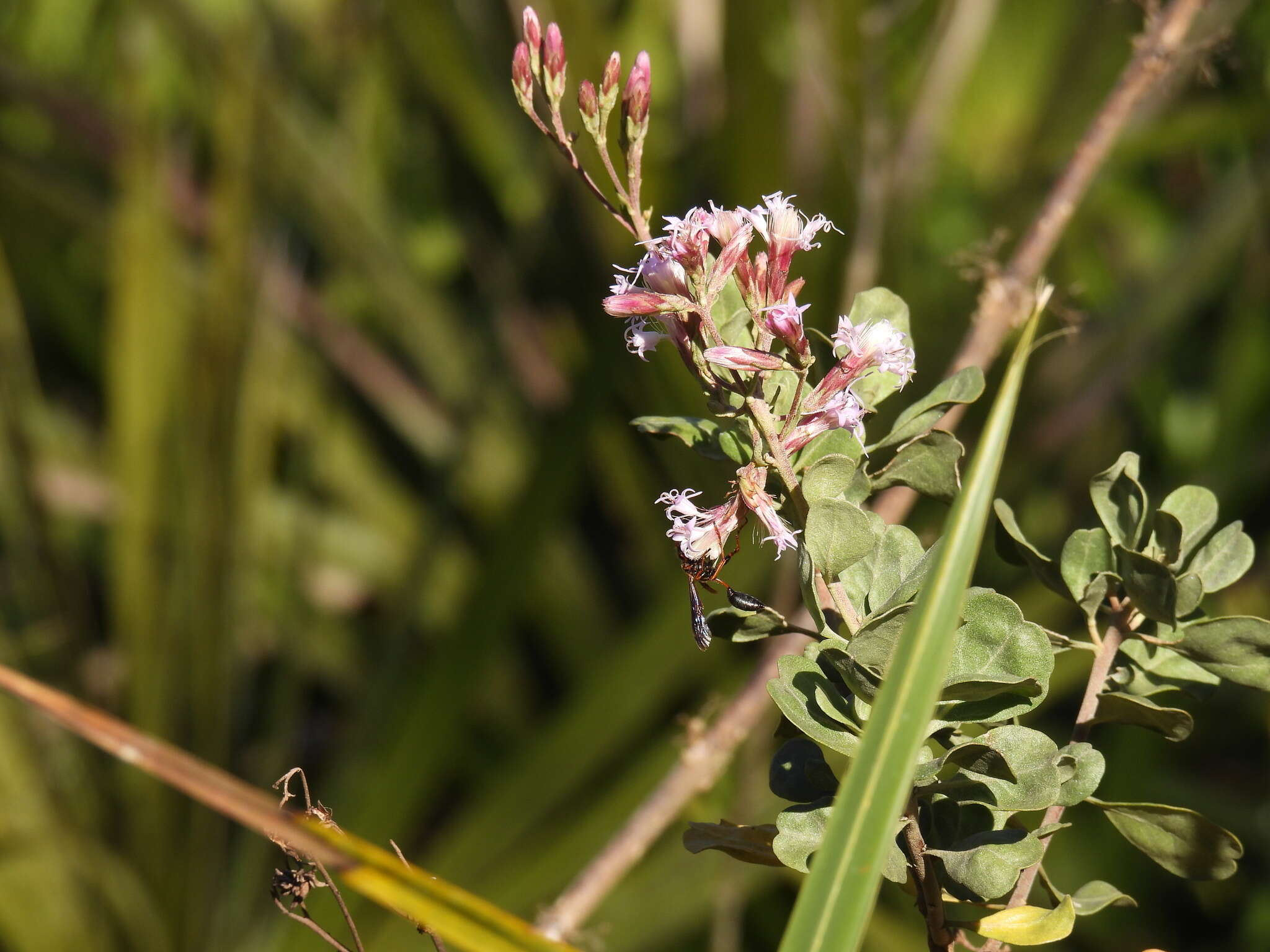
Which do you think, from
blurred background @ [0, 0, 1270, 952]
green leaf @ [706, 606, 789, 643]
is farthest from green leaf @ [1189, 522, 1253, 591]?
blurred background @ [0, 0, 1270, 952]

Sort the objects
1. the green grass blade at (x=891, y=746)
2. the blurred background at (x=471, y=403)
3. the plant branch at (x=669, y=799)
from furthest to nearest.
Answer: the blurred background at (x=471, y=403) < the plant branch at (x=669, y=799) < the green grass blade at (x=891, y=746)

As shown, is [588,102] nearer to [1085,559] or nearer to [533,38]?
[533,38]

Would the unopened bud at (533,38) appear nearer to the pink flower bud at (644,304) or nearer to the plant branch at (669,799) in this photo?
the pink flower bud at (644,304)

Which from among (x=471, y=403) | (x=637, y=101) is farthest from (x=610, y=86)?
(x=471, y=403)

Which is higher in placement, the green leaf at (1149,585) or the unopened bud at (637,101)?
the unopened bud at (637,101)

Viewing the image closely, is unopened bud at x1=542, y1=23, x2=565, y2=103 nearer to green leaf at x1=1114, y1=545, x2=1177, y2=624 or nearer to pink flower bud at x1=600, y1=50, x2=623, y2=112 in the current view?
pink flower bud at x1=600, y1=50, x2=623, y2=112

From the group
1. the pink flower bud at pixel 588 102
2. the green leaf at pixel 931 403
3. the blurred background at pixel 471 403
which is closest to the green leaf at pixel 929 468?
the green leaf at pixel 931 403
